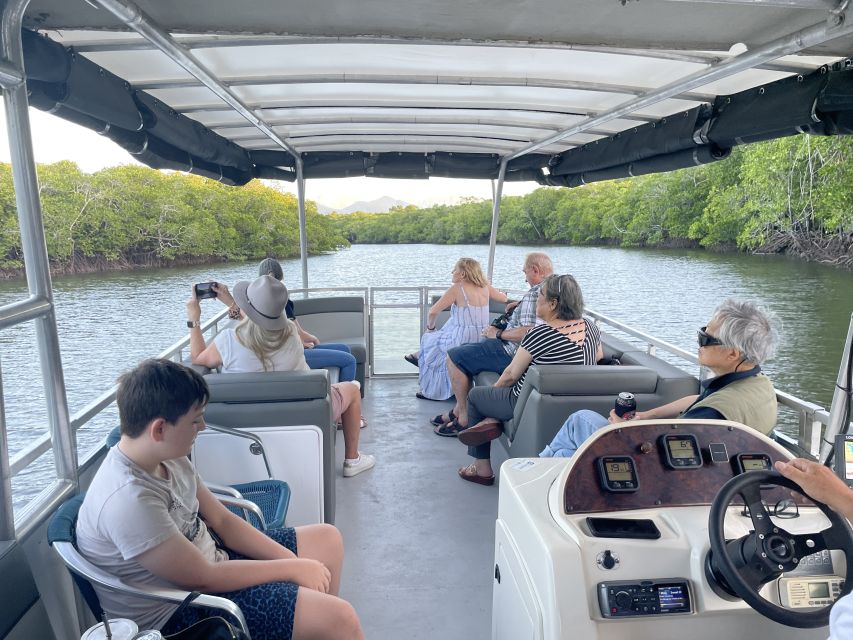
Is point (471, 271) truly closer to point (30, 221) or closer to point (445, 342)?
point (445, 342)

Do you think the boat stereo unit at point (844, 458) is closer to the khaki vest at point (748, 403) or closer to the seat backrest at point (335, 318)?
the khaki vest at point (748, 403)

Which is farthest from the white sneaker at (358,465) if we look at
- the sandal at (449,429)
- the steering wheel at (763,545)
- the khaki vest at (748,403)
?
the steering wheel at (763,545)

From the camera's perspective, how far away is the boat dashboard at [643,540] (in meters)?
1.38

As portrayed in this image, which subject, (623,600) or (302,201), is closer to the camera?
(623,600)

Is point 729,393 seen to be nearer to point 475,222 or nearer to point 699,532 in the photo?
point 699,532

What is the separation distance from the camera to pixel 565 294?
3.15 m

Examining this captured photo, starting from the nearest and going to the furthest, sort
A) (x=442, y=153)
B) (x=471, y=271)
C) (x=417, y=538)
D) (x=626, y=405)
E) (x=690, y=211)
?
(x=626, y=405), (x=417, y=538), (x=471, y=271), (x=442, y=153), (x=690, y=211)

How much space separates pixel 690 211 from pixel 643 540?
1058 inches

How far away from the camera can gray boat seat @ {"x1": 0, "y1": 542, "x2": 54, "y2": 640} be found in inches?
53.6

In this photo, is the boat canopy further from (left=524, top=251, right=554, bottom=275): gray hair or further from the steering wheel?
the steering wheel

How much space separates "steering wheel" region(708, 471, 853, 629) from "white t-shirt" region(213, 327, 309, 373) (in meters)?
1.91

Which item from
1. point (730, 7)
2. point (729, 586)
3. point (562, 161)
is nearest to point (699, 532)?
point (729, 586)

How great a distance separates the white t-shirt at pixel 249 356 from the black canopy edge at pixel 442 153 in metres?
1.03

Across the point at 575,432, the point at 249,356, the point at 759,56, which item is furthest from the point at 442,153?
the point at 575,432
